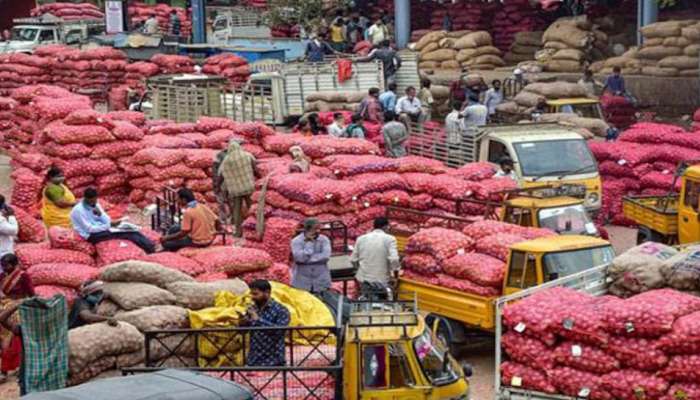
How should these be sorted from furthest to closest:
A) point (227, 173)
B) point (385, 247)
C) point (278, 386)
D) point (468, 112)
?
1. point (468, 112)
2. point (227, 173)
3. point (385, 247)
4. point (278, 386)

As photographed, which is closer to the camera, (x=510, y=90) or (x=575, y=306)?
(x=575, y=306)

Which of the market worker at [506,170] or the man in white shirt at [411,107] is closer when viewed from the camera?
the market worker at [506,170]

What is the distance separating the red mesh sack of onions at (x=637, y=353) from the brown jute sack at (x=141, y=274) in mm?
4067

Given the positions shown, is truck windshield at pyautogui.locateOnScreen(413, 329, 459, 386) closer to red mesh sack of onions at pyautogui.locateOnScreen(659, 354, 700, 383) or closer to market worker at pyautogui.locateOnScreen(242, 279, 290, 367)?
market worker at pyautogui.locateOnScreen(242, 279, 290, 367)

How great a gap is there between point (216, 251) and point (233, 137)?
7578mm

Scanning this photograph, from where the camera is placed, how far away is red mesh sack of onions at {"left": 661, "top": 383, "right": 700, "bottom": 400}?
11719mm

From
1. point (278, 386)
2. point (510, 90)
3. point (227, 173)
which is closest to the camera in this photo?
point (278, 386)

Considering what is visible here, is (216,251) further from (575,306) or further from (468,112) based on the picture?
(468,112)

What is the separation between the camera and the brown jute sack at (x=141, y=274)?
13531 millimetres

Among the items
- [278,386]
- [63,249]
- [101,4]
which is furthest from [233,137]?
[101,4]

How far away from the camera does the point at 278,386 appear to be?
11.4 metres

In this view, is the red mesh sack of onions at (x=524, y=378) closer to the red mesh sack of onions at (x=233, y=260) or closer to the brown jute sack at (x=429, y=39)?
the red mesh sack of onions at (x=233, y=260)

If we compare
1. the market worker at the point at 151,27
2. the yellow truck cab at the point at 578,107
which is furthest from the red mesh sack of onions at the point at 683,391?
the market worker at the point at 151,27

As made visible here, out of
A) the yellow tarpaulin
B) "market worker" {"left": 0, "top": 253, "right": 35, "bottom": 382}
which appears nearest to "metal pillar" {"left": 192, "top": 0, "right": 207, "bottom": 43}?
"market worker" {"left": 0, "top": 253, "right": 35, "bottom": 382}
